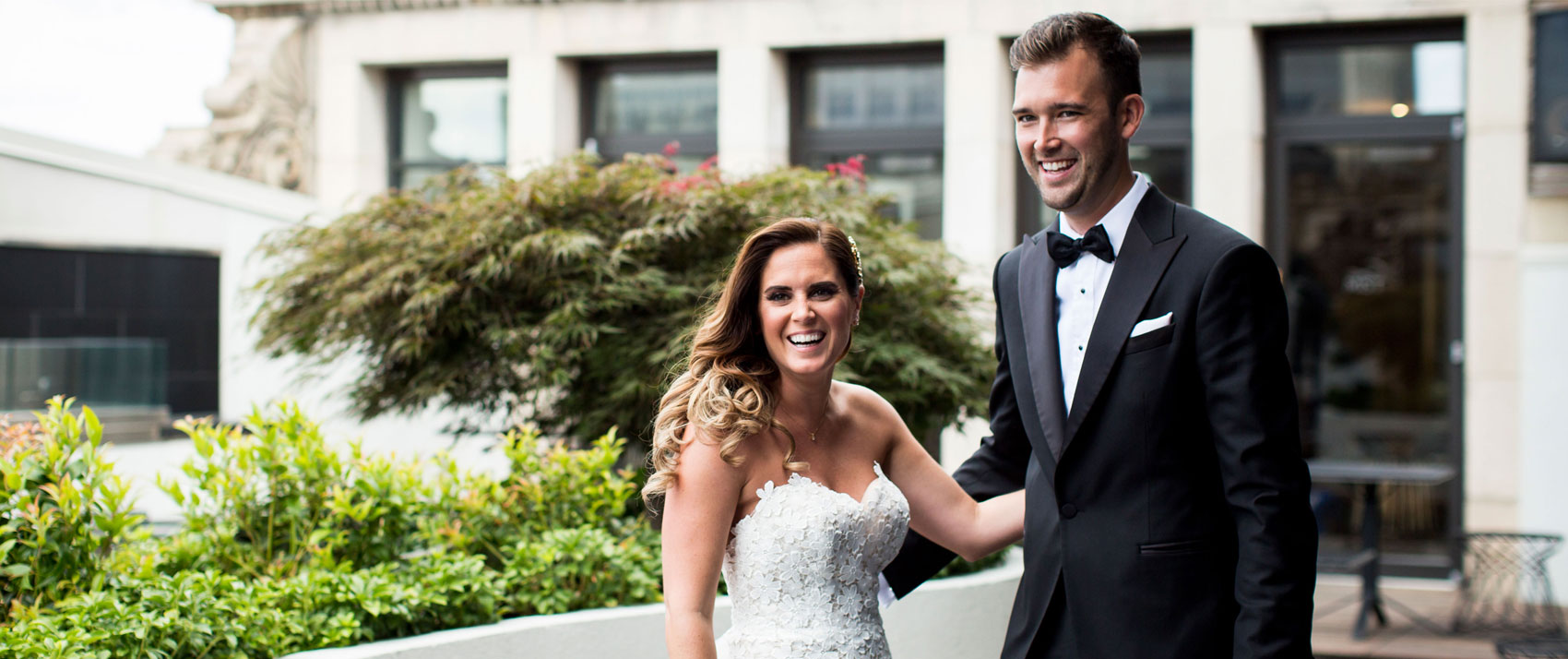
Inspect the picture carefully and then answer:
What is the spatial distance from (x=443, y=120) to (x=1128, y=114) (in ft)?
31.4

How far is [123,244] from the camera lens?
9688mm

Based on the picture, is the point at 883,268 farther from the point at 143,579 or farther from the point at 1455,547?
the point at 1455,547

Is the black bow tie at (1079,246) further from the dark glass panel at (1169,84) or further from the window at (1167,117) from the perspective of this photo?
the dark glass panel at (1169,84)

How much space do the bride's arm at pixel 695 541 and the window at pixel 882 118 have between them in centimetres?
747

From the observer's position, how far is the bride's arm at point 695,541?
8.11 feet

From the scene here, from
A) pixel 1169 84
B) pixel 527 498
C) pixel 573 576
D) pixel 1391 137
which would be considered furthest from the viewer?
pixel 1169 84

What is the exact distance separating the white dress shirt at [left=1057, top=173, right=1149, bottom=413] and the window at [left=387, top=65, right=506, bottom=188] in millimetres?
9063

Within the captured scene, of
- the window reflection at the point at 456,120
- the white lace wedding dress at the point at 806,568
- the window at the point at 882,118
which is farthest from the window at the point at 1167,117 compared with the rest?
the white lace wedding dress at the point at 806,568

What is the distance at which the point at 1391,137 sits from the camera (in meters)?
8.91

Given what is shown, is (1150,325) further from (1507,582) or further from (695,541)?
(1507,582)

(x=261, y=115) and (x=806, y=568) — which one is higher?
(x=261, y=115)

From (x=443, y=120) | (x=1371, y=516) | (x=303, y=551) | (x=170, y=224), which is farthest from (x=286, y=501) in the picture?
(x=443, y=120)

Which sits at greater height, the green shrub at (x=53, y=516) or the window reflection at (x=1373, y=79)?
the window reflection at (x=1373, y=79)

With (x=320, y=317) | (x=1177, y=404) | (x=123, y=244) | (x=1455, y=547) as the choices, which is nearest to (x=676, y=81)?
(x=123, y=244)
